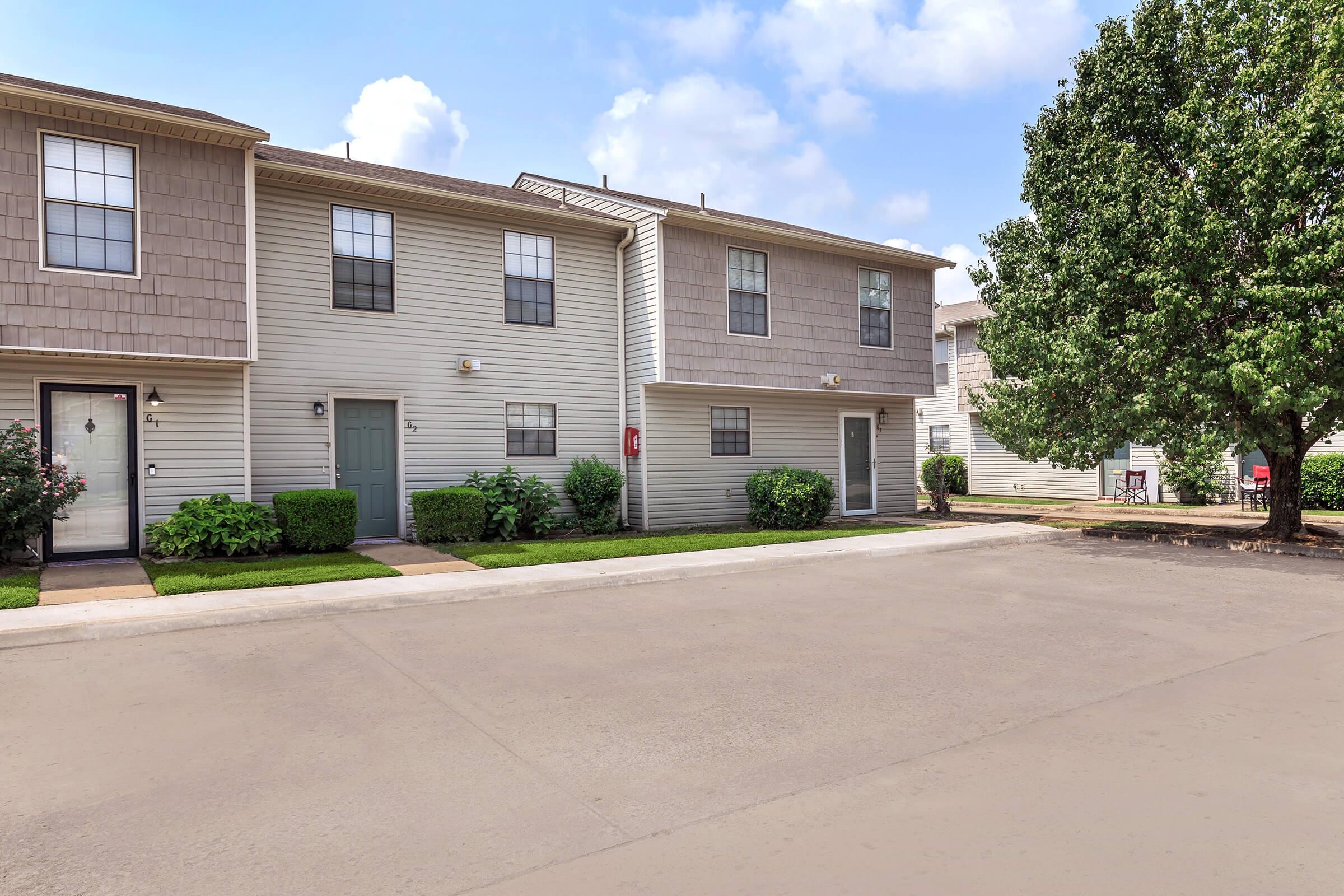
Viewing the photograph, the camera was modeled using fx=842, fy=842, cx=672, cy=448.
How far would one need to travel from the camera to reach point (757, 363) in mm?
15984

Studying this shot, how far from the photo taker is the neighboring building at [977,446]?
75.2 feet

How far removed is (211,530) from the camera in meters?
10.8

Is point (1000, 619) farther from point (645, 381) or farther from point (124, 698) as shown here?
point (645, 381)

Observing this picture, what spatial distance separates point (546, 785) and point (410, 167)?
14899 millimetres

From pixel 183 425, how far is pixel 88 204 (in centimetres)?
292

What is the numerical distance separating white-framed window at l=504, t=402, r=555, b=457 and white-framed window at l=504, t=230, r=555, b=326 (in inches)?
56.9

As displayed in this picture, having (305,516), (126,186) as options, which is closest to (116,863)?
(305,516)

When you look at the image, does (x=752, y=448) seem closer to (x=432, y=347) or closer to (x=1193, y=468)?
(x=432, y=347)

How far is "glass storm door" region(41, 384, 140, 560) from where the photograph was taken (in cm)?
1077

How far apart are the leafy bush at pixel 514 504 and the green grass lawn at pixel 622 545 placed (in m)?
0.35

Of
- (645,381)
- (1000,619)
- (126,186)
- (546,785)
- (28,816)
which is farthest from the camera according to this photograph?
(645,381)

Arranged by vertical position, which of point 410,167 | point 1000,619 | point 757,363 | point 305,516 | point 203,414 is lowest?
point 1000,619

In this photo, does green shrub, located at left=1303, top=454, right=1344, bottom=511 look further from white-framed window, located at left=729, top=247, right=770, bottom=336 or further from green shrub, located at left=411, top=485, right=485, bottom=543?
green shrub, located at left=411, top=485, right=485, bottom=543

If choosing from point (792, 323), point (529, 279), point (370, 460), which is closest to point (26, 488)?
point (370, 460)
